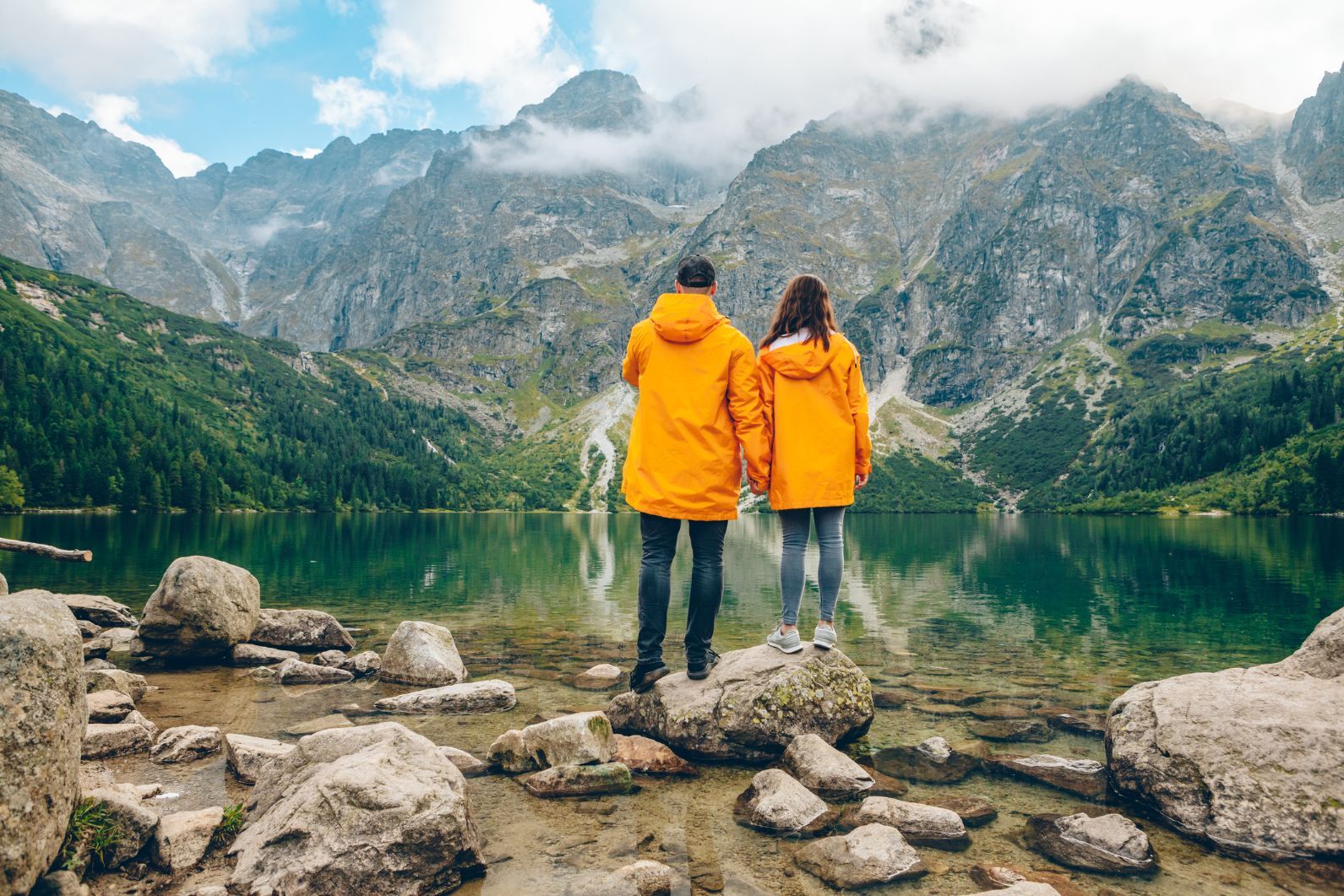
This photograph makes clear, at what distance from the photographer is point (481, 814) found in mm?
7051

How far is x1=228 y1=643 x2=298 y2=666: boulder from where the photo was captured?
15273 millimetres

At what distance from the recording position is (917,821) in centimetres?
674

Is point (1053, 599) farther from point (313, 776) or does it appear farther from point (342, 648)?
point (313, 776)

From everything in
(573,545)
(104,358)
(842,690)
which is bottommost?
(573,545)

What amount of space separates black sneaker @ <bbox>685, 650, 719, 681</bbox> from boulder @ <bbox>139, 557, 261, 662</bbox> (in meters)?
11.9

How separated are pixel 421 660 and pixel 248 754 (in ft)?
19.2

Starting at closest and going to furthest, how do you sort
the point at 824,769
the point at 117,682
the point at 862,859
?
the point at 862,859 → the point at 824,769 → the point at 117,682

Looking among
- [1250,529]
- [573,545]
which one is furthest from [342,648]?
[1250,529]

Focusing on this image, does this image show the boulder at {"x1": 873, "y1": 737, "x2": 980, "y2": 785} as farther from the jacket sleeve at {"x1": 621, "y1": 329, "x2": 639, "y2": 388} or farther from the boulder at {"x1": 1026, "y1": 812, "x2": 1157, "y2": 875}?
the jacket sleeve at {"x1": 621, "y1": 329, "x2": 639, "y2": 388}

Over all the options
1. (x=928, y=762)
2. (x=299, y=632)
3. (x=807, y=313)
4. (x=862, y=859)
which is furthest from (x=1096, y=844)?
(x=299, y=632)

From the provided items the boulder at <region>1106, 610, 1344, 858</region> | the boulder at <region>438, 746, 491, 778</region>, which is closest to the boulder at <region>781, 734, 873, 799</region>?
the boulder at <region>1106, 610, 1344, 858</region>

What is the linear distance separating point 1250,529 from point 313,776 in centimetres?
11250

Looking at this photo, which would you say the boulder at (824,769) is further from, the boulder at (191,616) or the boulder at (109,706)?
the boulder at (191,616)

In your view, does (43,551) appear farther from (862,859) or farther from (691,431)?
(862,859)
